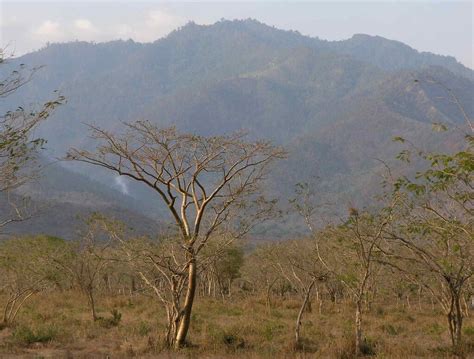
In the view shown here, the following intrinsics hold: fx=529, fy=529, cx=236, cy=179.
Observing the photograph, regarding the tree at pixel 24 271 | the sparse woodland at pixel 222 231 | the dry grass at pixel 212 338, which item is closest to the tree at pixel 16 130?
the sparse woodland at pixel 222 231

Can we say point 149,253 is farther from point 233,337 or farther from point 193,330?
point 193,330

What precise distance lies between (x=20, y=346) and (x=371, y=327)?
16603mm

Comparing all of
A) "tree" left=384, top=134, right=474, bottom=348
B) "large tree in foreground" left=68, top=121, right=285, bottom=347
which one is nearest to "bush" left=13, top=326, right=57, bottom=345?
"large tree in foreground" left=68, top=121, right=285, bottom=347

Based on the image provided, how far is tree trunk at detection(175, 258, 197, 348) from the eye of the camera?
49.7 feet

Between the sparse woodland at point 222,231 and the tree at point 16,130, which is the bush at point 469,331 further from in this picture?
the tree at point 16,130

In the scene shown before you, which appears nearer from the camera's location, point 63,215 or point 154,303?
point 154,303

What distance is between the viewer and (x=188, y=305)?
15188 millimetres

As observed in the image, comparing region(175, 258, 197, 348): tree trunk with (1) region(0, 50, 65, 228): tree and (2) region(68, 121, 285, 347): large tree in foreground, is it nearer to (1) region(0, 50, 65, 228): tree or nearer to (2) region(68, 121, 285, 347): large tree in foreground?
(2) region(68, 121, 285, 347): large tree in foreground

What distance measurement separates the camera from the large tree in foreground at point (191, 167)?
15.0 meters

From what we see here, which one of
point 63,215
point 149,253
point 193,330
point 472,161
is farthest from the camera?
point 63,215

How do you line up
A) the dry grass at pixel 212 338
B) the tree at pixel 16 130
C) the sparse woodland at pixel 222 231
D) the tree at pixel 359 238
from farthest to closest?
the dry grass at pixel 212 338
the tree at pixel 359 238
the sparse woodland at pixel 222 231
the tree at pixel 16 130

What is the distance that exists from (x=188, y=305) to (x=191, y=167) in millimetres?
4086

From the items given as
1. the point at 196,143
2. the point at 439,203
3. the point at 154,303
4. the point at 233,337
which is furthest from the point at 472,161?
the point at 154,303

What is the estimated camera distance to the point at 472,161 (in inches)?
302
